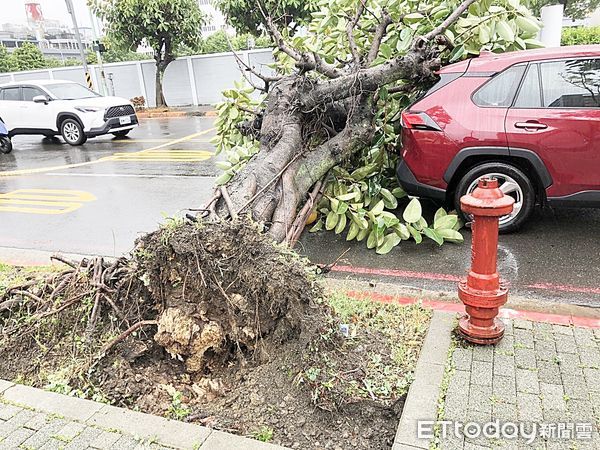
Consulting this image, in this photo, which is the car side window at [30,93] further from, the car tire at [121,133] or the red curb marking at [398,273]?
the red curb marking at [398,273]

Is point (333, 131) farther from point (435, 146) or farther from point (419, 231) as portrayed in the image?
point (419, 231)

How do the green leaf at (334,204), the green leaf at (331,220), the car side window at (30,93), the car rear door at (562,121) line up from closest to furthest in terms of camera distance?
the car rear door at (562,121) → the green leaf at (334,204) → the green leaf at (331,220) → the car side window at (30,93)

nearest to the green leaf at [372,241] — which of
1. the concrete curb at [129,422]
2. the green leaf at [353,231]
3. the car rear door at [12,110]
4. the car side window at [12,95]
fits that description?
the green leaf at [353,231]

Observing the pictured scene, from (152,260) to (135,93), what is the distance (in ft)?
76.5

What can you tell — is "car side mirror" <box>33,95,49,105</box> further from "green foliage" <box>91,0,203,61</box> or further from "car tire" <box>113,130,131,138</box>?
"green foliage" <box>91,0,203,61</box>

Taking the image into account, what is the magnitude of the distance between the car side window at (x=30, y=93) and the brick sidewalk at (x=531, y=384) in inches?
596

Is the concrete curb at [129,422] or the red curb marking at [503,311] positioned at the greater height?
the concrete curb at [129,422]

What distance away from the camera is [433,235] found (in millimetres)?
4848

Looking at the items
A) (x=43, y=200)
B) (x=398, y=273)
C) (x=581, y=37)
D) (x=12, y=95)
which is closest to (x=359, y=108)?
(x=398, y=273)

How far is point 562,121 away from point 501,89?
2.12 ft

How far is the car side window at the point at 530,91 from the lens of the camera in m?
4.83

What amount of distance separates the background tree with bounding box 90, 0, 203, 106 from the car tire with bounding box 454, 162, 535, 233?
16618mm

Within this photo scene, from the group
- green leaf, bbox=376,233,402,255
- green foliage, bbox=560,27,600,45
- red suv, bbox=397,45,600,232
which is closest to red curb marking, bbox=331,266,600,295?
green leaf, bbox=376,233,402,255

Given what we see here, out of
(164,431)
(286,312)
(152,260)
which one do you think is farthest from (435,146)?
(164,431)
